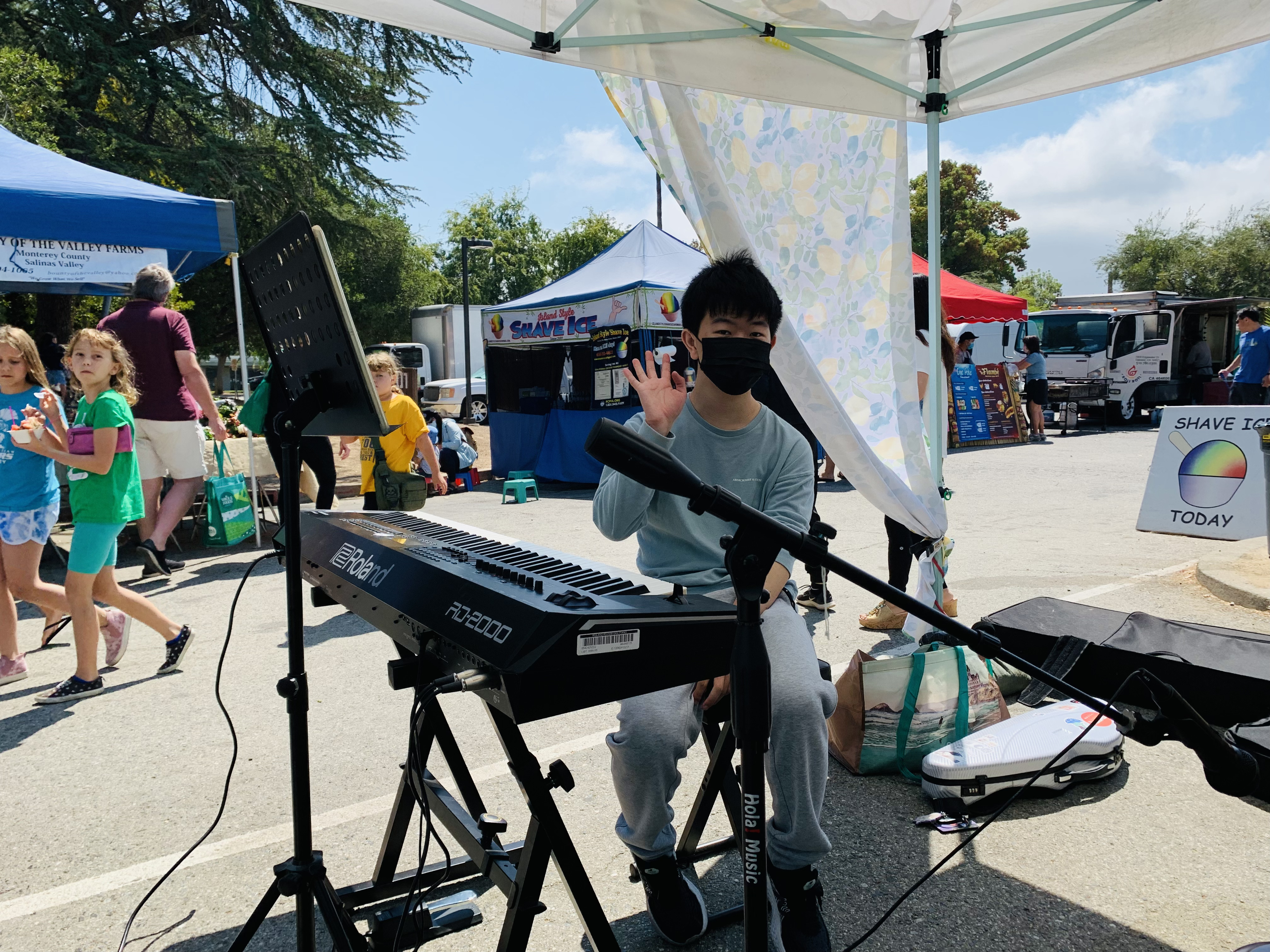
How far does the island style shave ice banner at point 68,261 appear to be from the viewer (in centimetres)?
639

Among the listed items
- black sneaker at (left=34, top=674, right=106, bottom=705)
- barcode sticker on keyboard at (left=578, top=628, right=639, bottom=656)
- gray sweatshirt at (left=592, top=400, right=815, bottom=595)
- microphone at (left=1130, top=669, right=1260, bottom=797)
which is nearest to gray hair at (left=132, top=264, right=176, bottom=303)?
black sneaker at (left=34, top=674, right=106, bottom=705)

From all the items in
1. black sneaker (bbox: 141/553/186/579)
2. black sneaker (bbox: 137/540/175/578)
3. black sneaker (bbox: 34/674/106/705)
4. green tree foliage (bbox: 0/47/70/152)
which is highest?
green tree foliage (bbox: 0/47/70/152)

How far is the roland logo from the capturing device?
1.89 meters

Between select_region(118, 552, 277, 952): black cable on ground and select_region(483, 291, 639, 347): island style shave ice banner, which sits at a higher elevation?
select_region(483, 291, 639, 347): island style shave ice banner

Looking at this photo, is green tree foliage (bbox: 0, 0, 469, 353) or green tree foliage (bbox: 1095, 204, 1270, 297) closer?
green tree foliage (bbox: 0, 0, 469, 353)

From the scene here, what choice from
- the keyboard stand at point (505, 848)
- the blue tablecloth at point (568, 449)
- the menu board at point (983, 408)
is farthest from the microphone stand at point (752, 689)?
the menu board at point (983, 408)

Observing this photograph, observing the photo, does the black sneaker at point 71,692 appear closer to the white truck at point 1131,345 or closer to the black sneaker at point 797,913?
the black sneaker at point 797,913

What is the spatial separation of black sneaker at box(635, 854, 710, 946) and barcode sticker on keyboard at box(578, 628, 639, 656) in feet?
3.15

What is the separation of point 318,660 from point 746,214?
3020mm

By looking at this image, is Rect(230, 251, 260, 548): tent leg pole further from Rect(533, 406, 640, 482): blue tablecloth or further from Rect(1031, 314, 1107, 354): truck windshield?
Rect(1031, 314, 1107, 354): truck windshield

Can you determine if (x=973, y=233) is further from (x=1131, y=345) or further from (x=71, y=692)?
(x=71, y=692)

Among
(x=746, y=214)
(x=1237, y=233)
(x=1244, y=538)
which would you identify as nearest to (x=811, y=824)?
(x=746, y=214)

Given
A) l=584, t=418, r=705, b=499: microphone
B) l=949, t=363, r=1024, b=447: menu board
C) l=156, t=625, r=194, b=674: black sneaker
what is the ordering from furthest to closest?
1. l=949, t=363, r=1024, b=447: menu board
2. l=156, t=625, r=194, b=674: black sneaker
3. l=584, t=418, r=705, b=499: microphone

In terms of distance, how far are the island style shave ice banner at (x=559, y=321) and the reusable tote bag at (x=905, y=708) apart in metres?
7.83
